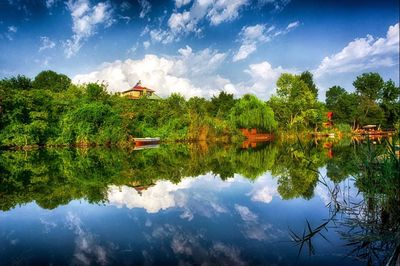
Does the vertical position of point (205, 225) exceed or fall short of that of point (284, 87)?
it falls short

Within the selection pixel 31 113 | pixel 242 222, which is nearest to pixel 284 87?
pixel 31 113

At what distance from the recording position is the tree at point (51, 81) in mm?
56281

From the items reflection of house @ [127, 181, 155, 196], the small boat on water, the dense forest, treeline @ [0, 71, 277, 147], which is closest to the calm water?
reflection of house @ [127, 181, 155, 196]

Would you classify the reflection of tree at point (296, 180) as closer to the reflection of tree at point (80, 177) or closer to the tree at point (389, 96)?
the reflection of tree at point (80, 177)

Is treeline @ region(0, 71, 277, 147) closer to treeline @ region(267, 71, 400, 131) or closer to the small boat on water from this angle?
the small boat on water

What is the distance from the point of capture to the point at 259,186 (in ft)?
28.1

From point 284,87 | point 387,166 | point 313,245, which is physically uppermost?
point 284,87

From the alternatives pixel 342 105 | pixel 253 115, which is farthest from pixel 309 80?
pixel 253 115

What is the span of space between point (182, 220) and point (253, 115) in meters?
30.0

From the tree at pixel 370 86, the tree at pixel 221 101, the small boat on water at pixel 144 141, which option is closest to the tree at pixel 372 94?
the tree at pixel 370 86

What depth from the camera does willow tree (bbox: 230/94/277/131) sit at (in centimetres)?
3469

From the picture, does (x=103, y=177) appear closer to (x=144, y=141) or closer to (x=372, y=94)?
(x=144, y=141)

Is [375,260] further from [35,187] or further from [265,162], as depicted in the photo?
[265,162]

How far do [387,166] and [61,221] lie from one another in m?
4.63
